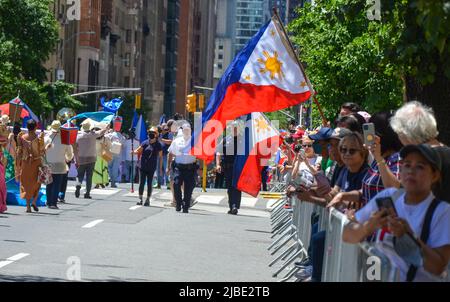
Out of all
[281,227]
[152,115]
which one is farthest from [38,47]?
[152,115]

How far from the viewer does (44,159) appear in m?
26.5

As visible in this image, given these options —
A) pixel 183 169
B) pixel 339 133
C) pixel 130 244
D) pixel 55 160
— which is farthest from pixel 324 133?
pixel 183 169

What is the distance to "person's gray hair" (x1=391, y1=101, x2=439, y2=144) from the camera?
29.4 ft

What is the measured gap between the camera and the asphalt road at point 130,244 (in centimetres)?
1430

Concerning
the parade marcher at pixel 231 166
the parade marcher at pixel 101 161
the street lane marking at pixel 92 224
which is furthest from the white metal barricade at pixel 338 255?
the parade marcher at pixel 101 161

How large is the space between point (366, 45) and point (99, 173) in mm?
11280

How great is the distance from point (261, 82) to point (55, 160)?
10.8 m

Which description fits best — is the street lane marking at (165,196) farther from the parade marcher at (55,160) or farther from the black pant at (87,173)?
the parade marcher at (55,160)

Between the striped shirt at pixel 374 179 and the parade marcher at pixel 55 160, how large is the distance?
55.9 feet

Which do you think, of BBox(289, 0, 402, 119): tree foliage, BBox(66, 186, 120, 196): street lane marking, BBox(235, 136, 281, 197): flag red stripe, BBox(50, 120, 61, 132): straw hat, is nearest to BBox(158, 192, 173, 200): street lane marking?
BBox(66, 186, 120, 196): street lane marking

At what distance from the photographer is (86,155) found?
104ft

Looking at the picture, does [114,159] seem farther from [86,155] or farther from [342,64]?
[342,64]
